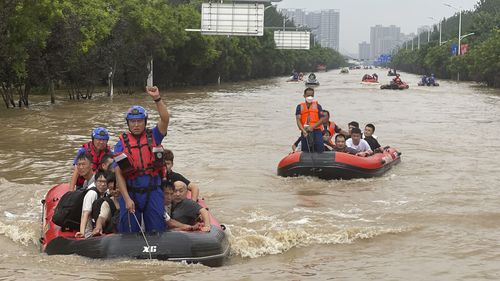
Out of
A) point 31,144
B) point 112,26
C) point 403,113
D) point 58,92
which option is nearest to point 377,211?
point 31,144

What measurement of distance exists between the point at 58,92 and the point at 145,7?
307 inches

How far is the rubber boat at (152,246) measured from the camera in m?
7.76

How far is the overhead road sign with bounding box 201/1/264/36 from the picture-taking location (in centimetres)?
4231

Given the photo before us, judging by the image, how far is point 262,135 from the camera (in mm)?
22547

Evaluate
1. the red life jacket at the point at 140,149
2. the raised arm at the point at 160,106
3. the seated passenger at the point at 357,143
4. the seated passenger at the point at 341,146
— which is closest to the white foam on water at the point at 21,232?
the red life jacket at the point at 140,149

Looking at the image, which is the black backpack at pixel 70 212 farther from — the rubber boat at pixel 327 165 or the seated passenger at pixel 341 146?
the seated passenger at pixel 341 146

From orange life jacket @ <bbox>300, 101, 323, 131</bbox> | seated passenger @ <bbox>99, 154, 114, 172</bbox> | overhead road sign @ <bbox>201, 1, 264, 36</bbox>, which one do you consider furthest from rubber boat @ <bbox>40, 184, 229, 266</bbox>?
overhead road sign @ <bbox>201, 1, 264, 36</bbox>

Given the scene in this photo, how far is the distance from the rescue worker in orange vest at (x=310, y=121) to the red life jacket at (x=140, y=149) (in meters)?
6.68

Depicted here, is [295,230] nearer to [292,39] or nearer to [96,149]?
[96,149]

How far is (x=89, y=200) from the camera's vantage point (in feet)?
27.1

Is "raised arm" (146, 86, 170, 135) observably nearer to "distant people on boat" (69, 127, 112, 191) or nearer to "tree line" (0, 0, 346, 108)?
"distant people on boat" (69, 127, 112, 191)

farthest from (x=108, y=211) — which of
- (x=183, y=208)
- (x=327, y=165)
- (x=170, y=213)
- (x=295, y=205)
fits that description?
(x=327, y=165)

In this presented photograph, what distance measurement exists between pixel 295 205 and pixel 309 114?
8.16 ft

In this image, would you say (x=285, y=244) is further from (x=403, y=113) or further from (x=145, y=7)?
(x=145, y=7)
